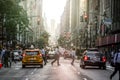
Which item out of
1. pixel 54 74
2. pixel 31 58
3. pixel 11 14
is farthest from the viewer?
pixel 11 14

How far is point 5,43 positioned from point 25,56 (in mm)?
44374

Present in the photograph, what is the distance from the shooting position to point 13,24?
64.0 meters

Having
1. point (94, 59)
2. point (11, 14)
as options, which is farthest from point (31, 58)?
point (11, 14)

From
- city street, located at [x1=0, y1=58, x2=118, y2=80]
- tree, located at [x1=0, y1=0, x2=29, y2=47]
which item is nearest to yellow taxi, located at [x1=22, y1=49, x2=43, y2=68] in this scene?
city street, located at [x1=0, y1=58, x2=118, y2=80]

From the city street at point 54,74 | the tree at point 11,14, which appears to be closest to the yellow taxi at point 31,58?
the city street at point 54,74

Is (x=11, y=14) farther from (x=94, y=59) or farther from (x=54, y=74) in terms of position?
(x=54, y=74)

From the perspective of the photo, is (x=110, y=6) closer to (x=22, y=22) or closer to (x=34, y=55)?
(x=22, y=22)

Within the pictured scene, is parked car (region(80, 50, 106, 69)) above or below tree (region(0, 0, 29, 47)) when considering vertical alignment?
below

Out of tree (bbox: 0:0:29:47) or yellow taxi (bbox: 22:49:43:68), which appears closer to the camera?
yellow taxi (bbox: 22:49:43:68)

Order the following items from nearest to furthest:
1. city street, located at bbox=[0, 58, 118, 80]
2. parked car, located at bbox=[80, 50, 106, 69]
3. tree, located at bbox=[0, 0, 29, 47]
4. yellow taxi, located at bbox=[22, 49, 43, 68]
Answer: city street, located at bbox=[0, 58, 118, 80], parked car, located at bbox=[80, 50, 106, 69], yellow taxi, located at bbox=[22, 49, 43, 68], tree, located at bbox=[0, 0, 29, 47]

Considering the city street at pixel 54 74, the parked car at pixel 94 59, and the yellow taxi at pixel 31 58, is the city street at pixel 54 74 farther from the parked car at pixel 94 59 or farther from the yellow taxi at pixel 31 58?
the yellow taxi at pixel 31 58

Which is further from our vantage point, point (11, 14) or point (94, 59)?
Answer: point (11, 14)

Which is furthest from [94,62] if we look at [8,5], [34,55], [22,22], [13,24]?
[22,22]

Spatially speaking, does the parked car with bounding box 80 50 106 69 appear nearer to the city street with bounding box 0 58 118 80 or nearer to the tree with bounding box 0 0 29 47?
the city street with bounding box 0 58 118 80
